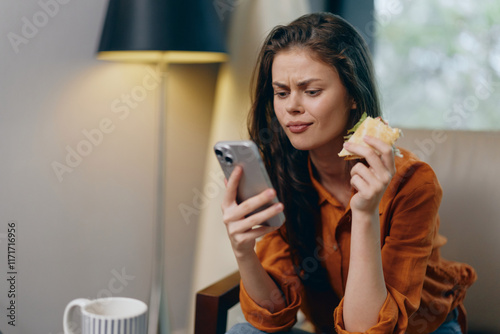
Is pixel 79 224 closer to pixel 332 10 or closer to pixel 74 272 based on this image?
pixel 74 272

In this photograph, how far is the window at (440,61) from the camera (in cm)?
239

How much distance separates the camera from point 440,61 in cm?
248

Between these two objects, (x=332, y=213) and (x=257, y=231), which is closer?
(x=257, y=231)

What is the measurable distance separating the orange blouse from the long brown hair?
28 millimetres

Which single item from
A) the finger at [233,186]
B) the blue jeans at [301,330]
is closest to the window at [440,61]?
the blue jeans at [301,330]

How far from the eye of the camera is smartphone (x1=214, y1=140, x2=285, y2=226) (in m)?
0.88

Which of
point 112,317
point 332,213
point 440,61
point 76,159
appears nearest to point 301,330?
point 332,213

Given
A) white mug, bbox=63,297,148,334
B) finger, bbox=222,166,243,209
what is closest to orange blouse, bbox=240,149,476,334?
finger, bbox=222,166,243,209

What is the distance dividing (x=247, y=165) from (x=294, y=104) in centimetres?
29

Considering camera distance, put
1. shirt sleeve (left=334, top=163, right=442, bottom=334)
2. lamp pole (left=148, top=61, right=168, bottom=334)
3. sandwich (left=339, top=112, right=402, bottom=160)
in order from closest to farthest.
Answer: sandwich (left=339, top=112, right=402, bottom=160), shirt sleeve (left=334, top=163, right=442, bottom=334), lamp pole (left=148, top=61, right=168, bottom=334)

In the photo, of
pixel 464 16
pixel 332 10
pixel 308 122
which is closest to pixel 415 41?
pixel 464 16

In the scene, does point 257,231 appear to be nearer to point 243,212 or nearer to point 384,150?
point 243,212

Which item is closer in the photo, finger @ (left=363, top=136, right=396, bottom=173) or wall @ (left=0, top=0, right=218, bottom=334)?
finger @ (left=363, top=136, right=396, bottom=173)

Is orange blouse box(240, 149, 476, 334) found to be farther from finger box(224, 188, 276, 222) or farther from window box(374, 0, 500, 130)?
window box(374, 0, 500, 130)
